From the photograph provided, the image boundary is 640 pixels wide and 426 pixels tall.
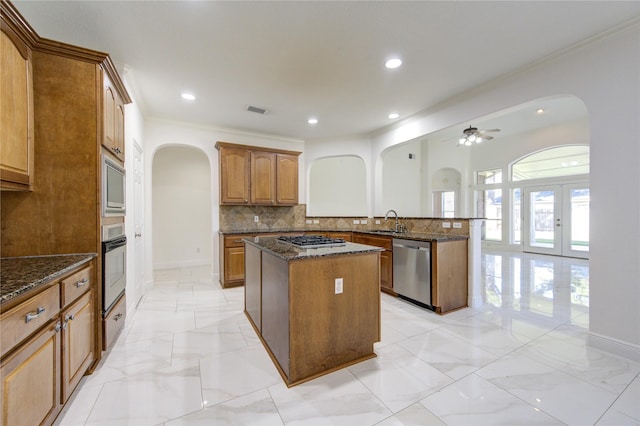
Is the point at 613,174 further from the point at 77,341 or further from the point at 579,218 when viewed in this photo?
the point at 579,218

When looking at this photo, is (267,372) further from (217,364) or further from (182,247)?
(182,247)

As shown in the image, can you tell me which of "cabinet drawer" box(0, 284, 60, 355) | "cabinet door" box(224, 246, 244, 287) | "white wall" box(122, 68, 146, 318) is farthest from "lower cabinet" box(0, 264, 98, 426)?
"cabinet door" box(224, 246, 244, 287)

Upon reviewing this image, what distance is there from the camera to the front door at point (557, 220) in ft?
21.4

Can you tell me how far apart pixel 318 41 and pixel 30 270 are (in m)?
2.57

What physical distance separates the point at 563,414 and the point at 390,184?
6281 mm

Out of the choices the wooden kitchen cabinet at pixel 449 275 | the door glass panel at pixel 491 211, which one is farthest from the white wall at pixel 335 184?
the door glass panel at pixel 491 211

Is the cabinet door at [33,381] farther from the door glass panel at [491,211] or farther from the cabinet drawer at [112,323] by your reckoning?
the door glass panel at [491,211]

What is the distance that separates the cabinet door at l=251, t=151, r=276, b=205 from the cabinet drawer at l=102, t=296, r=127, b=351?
2.59 metres

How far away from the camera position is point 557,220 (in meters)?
Answer: 6.89

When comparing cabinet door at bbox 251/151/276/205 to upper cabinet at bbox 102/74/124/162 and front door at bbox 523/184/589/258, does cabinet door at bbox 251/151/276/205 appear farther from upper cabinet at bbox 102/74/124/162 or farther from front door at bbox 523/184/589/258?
front door at bbox 523/184/589/258

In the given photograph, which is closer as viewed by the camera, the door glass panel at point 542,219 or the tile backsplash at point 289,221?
the tile backsplash at point 289,221

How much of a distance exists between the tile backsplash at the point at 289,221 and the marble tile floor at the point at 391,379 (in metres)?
1.72

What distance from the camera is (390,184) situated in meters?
7.50

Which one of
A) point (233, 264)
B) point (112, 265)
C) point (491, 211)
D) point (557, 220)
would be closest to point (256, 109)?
point (233, 264)
